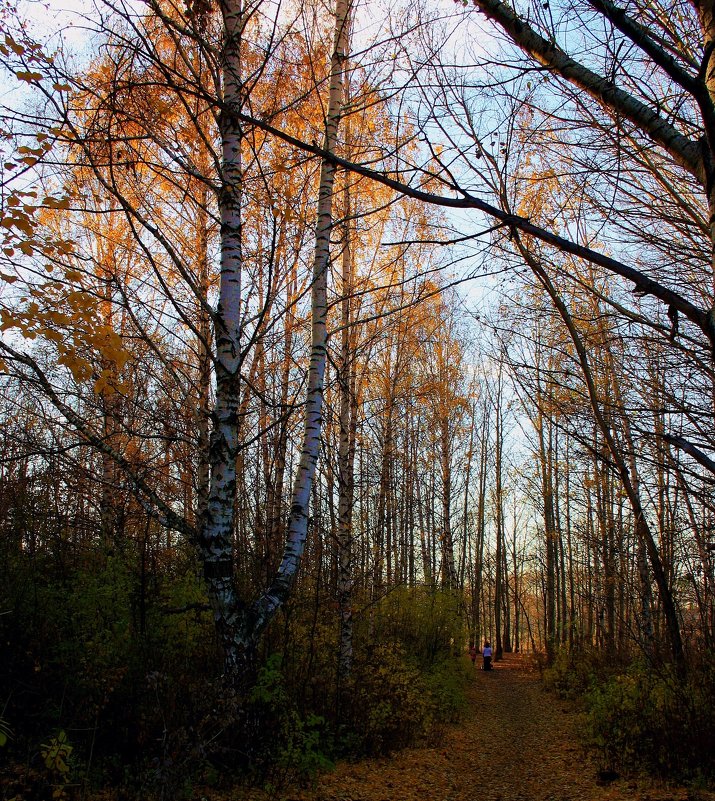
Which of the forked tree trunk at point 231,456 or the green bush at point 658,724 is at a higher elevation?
the forked tree trunk at point 231,456

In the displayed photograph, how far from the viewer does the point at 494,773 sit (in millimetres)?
7180

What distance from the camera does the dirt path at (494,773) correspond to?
5879mm

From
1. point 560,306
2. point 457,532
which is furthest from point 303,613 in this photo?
point 457,532

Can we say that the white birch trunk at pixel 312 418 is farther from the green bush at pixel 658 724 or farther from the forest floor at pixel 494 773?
the green bush at pixel 658 724

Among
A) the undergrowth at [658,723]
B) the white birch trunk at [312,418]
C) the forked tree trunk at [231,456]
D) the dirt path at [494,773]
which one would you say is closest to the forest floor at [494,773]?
the dirt path at [494,773]

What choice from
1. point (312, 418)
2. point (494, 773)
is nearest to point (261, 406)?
point (312, 418)

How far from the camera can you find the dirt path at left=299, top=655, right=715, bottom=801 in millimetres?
5879

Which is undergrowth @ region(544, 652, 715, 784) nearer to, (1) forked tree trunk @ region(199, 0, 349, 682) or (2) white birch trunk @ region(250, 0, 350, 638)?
(2) white birch trunk @ region(250, 0, 350, 638)

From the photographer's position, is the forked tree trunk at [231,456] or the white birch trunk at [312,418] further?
the white birch trunk at [312,418]

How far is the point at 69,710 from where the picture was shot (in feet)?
17.4

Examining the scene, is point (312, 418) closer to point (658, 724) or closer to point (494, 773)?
point (494, 773)

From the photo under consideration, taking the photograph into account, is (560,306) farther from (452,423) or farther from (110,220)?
(452,423)

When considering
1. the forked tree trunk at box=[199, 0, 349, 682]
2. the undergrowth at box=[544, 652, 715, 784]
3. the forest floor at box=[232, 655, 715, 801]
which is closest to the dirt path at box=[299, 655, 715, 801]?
the forest floor at box=[232, 655, 715, 801]

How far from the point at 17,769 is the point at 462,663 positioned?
1205 centimetres
